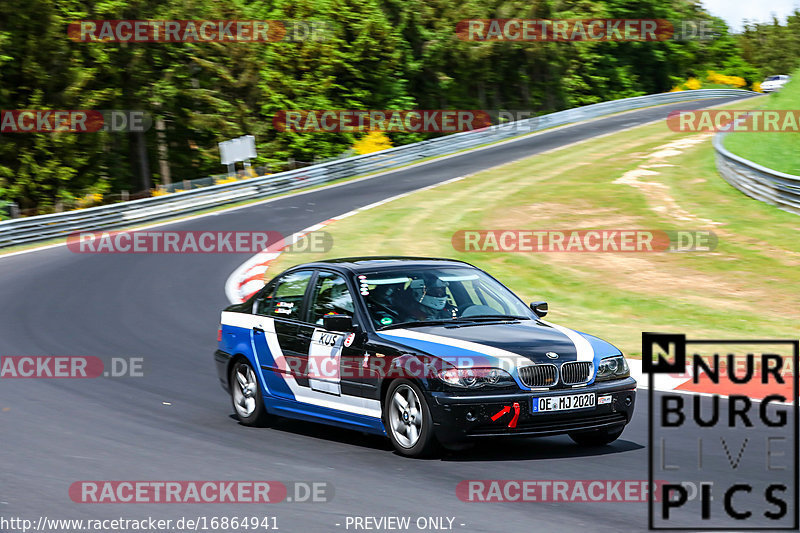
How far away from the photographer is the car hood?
24.2 feet

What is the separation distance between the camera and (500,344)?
7.55 m

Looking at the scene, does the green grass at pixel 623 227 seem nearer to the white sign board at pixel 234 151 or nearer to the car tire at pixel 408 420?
the car tire at pixel 408 420

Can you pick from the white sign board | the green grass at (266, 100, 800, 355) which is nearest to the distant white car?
the green grass at (266, 100, 800, 355)

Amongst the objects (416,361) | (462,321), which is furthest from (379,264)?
(416,361)

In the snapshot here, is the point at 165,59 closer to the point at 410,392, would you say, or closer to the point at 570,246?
the point at 570,246

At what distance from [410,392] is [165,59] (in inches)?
1888

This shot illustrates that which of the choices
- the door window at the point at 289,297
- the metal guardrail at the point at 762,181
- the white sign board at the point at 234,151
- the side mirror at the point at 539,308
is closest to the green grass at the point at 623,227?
the metal guardrail at the point at 762,181

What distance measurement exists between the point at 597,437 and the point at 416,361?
1.56m

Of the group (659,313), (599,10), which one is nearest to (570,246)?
(659,313)

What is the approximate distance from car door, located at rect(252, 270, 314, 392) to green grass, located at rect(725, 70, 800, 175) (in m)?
18.7

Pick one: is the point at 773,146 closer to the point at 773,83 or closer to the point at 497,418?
the point at 497,418

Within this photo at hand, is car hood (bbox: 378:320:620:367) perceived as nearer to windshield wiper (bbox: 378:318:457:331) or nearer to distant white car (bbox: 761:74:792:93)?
windshield wiper (bbox: 378:318:457:331)

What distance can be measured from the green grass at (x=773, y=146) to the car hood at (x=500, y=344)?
1869cm

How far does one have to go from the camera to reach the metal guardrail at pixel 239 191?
27.8 metres
